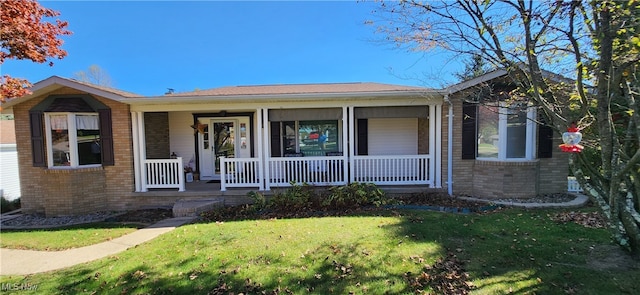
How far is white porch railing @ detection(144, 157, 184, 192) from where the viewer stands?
785 cm

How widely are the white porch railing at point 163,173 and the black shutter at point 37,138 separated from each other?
93.0 inches

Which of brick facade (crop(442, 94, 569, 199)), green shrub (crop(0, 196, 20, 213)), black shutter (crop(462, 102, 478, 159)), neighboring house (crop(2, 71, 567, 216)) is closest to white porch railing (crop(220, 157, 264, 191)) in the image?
neighboring house (crop(2, 71, 567, 216))

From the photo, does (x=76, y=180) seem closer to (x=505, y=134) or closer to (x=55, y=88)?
(x=55, y=88)

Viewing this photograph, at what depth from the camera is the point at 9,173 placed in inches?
447

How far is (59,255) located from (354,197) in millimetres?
5554

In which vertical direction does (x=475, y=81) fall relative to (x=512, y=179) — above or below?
above

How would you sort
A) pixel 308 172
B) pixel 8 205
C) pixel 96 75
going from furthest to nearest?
1. pixel 96 75
2. pixel 8 205
3. pixel 308 172

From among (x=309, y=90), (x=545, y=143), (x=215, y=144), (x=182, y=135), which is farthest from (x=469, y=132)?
(x=182, y=135)

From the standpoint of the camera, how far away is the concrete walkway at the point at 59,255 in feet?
14.2

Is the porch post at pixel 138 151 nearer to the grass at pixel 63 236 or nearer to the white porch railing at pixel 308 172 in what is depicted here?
the grass at pixel 63 236

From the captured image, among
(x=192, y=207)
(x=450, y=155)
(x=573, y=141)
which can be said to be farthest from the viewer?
(x=450, y=155)

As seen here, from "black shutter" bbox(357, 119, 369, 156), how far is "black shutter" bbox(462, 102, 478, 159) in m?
3.18

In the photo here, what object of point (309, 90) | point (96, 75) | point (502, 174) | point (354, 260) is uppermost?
point (96, 75)

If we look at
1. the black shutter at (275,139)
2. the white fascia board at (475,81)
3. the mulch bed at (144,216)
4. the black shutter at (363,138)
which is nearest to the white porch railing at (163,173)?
the mulch bed at (144,216)
